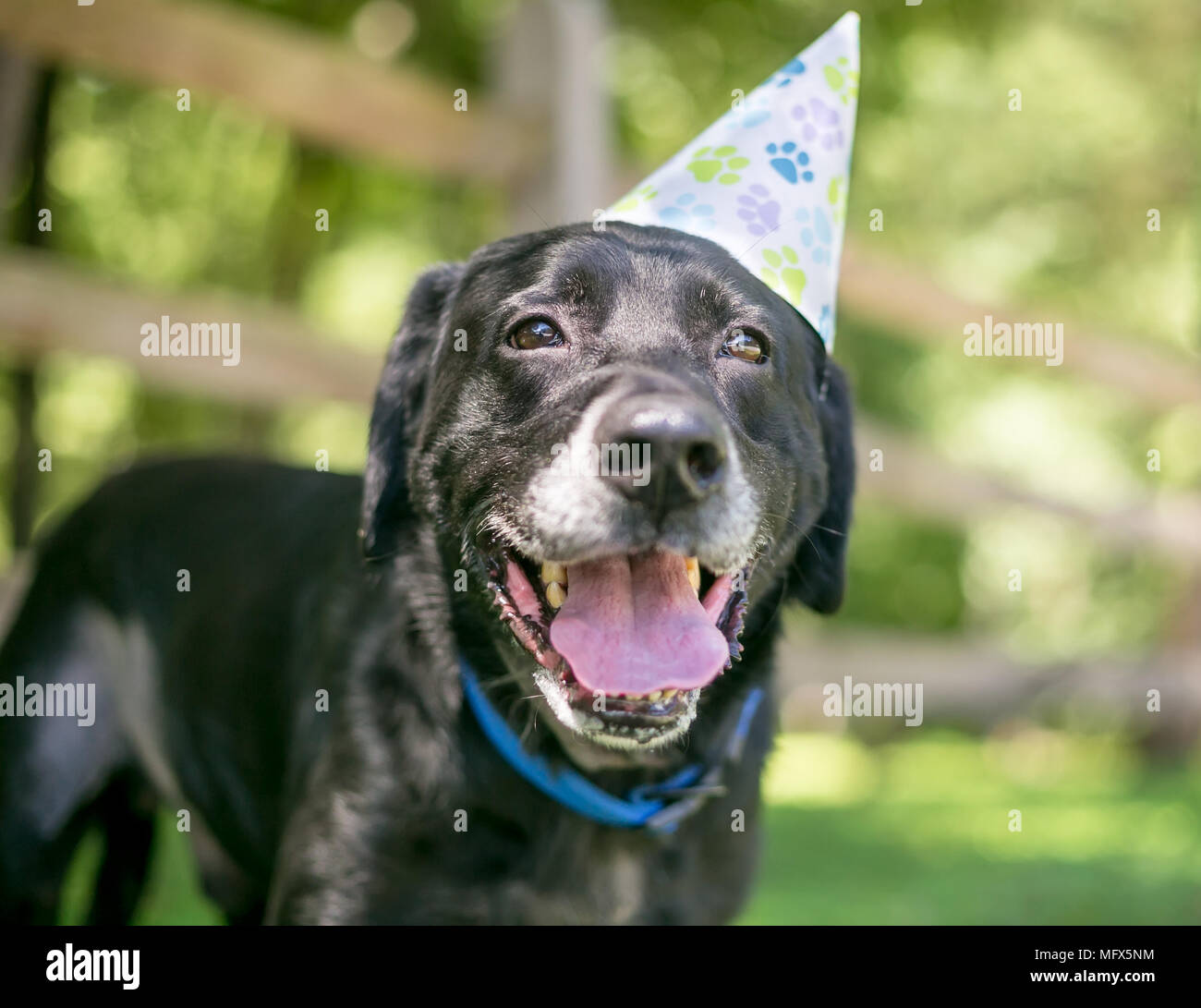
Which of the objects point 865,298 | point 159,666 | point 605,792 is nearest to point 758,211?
point 605,792

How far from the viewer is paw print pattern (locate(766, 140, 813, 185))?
99.0 inches

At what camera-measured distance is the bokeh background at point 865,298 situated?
164 inches

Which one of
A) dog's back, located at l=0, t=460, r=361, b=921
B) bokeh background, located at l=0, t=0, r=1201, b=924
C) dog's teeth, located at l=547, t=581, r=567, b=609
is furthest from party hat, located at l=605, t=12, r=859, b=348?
dog's back, located at l=0, t=460, r=361, b=921

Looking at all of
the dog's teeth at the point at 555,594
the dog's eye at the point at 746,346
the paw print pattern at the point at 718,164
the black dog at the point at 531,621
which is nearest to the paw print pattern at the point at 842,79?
the paw print pattern at the point at 718,164

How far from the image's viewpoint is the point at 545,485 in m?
1.98

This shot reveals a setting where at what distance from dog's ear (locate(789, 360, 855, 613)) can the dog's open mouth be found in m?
0.48

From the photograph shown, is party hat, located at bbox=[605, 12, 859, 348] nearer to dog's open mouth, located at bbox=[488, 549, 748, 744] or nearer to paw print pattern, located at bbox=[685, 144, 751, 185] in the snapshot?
paw print pattern, located at bbox=[685, 144, 751, 185]

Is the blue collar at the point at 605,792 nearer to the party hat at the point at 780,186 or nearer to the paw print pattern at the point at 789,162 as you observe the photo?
the party hat at the point at 780,186

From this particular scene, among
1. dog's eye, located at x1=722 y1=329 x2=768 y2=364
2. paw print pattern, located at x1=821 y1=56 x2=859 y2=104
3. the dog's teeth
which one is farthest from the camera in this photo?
paw print pattern, located at x1=821 y1=56 x2=859 y2=104

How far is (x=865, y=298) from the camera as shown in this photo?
20.4ft

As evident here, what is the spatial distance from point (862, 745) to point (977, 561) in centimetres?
541

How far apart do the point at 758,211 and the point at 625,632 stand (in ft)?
3.10
